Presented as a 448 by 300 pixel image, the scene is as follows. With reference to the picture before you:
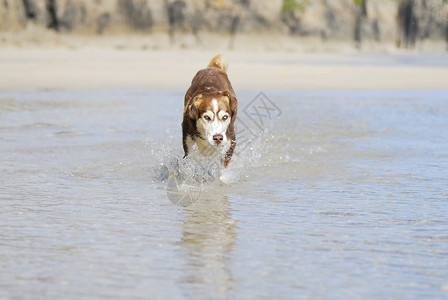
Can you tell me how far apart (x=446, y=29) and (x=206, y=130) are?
146ft

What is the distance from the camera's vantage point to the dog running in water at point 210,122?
282 inches

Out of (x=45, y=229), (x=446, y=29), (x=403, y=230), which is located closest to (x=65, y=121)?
(x=45, y=229)

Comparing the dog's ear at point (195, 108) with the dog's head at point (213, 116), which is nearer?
the dog's head at point (213, 116)

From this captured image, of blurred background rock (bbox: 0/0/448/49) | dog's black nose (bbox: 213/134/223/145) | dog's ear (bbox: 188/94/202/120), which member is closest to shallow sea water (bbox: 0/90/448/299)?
dog's black nose (bbox: 213/134/223/145)

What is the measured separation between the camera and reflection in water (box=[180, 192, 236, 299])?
4086 millimetres

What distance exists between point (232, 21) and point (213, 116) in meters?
36.5

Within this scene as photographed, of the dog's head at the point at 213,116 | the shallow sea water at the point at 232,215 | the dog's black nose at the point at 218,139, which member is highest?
the dog's head at the point at 213,116

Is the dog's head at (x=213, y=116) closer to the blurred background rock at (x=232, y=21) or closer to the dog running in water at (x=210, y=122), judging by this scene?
the dog running in water at (x=210, y=122)

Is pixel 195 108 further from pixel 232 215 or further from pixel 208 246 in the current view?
pixel 208 246

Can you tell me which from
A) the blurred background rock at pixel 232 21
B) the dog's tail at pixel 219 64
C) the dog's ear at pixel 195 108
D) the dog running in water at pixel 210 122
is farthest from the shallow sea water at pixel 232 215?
the blurred background rock at pixel 232 21

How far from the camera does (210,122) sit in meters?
7.21

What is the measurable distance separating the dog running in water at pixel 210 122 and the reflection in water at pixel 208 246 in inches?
30.3

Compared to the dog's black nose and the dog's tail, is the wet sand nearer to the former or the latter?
the dog's tail

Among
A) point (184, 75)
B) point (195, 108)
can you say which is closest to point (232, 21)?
point (184, 75)
